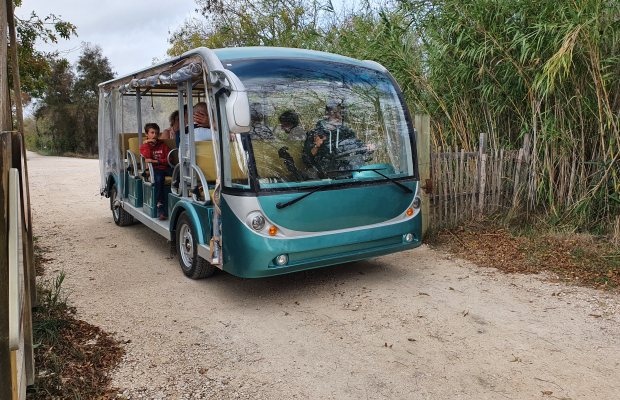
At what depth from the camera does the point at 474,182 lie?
7059mm

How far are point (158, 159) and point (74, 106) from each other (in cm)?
3112

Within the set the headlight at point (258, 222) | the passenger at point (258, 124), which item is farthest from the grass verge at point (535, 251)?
the passenger at point (258, 124)

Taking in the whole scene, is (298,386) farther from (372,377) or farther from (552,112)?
(552,112)

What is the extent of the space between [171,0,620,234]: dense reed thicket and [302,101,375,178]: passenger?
249cm

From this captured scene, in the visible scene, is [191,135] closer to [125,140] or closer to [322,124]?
[322,124]

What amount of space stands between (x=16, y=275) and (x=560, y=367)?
318 cm

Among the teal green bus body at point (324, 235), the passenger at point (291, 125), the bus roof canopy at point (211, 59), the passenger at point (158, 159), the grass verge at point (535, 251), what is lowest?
the grass verge at point (535, 251)

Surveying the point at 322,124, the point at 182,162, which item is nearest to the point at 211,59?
the point at 322,124

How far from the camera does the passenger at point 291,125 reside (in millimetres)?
4590

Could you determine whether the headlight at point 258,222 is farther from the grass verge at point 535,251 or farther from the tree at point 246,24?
the tree at point 246,24

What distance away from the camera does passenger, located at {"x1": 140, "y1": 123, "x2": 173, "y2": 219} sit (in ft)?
20.9

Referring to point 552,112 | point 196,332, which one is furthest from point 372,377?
point 552,112

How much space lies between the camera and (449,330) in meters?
3.97

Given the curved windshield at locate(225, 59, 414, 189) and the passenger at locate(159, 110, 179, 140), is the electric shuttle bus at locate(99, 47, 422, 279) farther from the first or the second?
the passenger at locate(159, 110, 179, 140)
